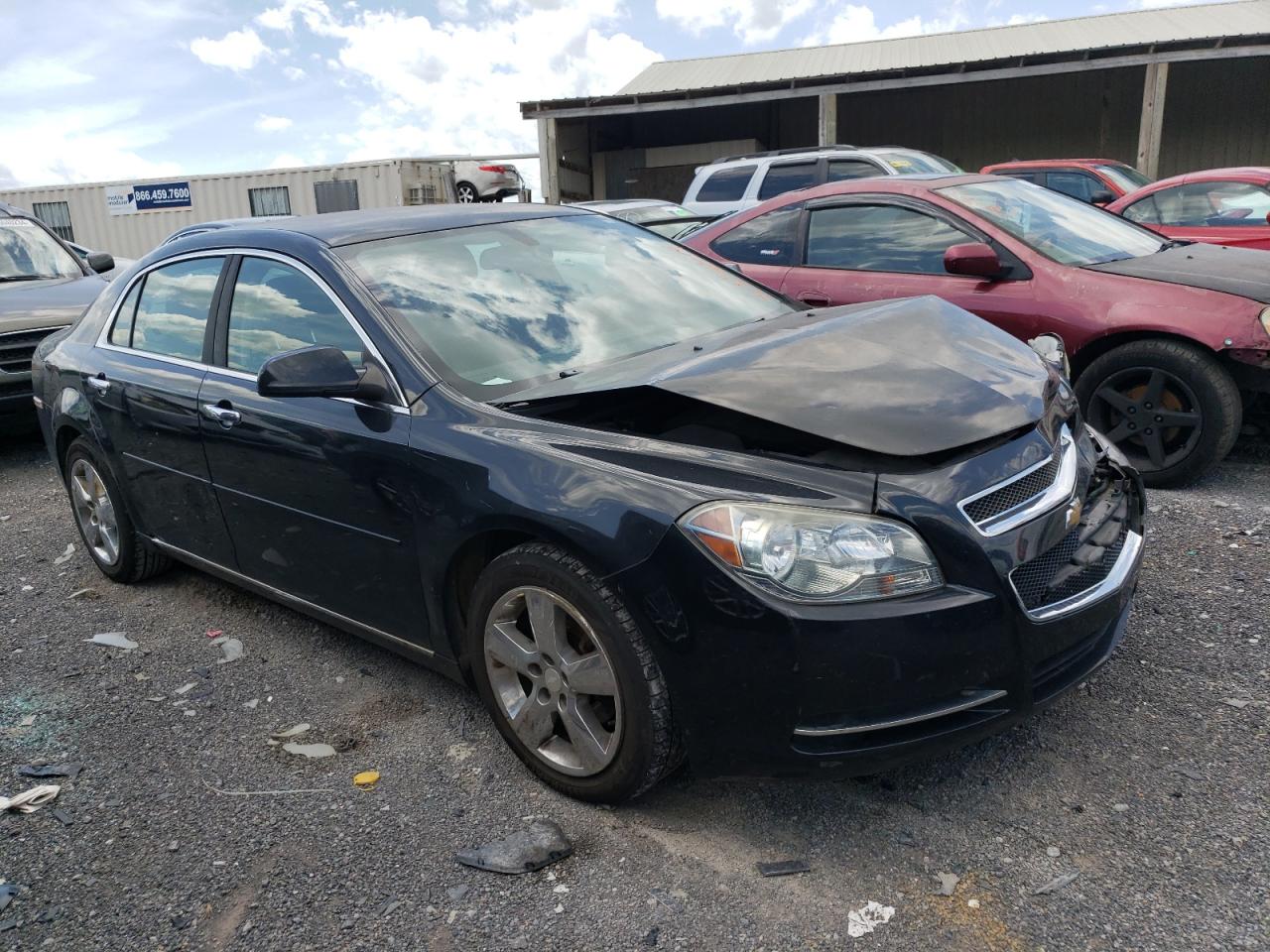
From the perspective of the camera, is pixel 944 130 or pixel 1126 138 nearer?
pixel 1126 138

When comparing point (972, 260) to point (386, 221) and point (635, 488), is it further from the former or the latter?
point (635, 488)

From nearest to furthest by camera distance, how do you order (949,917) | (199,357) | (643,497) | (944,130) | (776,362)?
(949,917) → (643,497) → (776,362) → (199,357) → (944,130)

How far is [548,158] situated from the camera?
22.6 meters

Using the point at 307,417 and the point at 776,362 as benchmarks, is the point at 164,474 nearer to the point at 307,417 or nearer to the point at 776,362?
the point at 307,417

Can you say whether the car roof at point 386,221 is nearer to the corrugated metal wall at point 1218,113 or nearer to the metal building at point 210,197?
the metal building at point 210,197

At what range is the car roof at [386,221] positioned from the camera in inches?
140

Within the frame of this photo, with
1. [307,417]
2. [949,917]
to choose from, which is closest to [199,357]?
[307,417]

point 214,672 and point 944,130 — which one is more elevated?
point 944,130

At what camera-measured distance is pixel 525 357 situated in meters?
3.16

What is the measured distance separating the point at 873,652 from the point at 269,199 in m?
27.6

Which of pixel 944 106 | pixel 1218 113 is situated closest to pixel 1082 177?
pixel 1218 113

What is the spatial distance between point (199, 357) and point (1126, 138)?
82.1ft

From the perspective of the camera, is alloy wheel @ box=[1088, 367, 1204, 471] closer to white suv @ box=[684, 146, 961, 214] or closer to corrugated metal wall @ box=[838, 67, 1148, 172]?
white suv @ box=[684, 146, 961, 214]

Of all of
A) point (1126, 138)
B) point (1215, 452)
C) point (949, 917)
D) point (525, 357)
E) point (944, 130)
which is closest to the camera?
point (949, 917)
